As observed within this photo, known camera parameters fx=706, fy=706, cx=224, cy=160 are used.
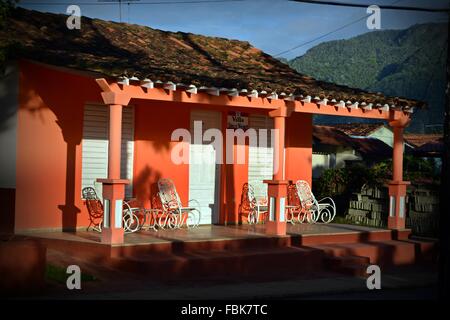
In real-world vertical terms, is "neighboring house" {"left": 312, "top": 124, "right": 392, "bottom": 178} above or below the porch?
above

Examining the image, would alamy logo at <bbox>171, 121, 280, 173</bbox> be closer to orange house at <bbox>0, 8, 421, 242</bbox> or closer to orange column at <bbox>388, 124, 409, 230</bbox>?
orange house at <bbox>0, 8, 421, 242</bbox>

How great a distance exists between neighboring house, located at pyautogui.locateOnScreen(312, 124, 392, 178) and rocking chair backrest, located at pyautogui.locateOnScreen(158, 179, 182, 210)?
2145cm

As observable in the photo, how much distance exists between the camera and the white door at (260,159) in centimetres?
1659

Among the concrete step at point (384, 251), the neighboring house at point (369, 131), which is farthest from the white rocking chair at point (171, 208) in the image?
the neighboring house at point (369, 131)

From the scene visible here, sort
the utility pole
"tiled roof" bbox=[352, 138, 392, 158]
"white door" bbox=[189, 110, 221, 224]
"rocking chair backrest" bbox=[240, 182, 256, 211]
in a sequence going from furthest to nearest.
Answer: "tiled roof" bbox=[352, 138, 392, 158], "rocking chair backrest" bbox=[240, 182, 256, 211], "white door" bbox=[189, 110, 221, 224], the utility pole

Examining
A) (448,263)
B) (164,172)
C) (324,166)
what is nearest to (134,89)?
(164,172)

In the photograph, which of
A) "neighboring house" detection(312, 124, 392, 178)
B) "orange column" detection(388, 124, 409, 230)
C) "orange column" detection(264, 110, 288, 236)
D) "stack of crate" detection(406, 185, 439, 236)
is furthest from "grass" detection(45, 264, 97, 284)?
"neighboring house" detection(312, 124, 392, 178)

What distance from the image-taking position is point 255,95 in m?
13.6

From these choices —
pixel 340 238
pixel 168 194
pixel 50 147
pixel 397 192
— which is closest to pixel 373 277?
pixel 340 238

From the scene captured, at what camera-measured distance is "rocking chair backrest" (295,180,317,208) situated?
53.4 ft

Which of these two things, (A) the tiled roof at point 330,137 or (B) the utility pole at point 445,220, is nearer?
(B) the utility pole at point 445,220

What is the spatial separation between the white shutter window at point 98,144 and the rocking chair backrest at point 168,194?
0.67m

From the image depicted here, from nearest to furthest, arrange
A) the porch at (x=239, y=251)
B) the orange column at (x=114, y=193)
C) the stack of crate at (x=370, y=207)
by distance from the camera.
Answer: the porch at (x=239, y=251) < the orange column at (x=114, y=193) < the stack of crate at (x=370, y=207)

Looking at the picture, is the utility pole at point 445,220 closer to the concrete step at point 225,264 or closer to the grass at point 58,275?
the concrete step at point 225,264
